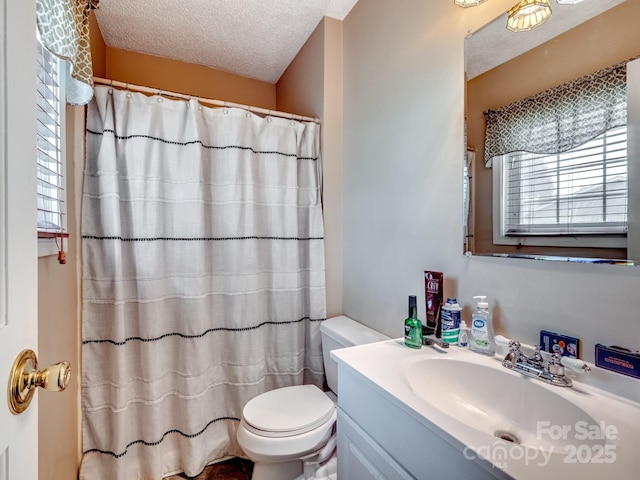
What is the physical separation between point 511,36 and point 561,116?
33 cm

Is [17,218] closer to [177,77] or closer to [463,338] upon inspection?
[463,338]

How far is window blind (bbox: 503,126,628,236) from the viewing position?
29.6 inches

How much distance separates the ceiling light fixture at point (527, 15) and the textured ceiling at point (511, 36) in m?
0.01

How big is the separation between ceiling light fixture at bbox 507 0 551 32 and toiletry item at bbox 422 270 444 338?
33.0 inches

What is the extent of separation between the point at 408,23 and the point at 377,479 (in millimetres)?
1710

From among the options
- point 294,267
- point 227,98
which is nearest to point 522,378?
point 294,267

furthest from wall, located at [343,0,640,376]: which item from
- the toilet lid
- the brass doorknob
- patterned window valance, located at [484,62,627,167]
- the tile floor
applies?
the brass doorknob

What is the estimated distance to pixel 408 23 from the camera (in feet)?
4.38

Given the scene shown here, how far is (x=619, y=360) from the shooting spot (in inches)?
28.3

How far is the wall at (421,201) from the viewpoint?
807 millimetres

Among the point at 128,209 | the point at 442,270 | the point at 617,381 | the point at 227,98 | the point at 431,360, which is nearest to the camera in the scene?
the point at 617,381

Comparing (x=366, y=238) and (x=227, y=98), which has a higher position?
(x=227, y=98)

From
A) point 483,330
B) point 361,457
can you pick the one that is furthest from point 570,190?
point 361,457

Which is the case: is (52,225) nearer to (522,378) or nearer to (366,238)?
(366,238)
